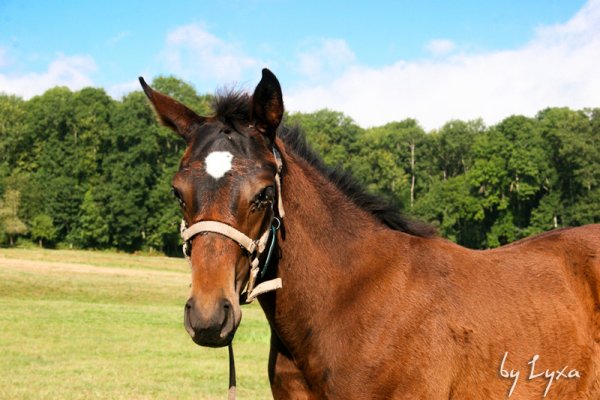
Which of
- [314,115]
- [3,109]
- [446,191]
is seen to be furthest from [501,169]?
[3,109]

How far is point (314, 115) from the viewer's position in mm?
80875

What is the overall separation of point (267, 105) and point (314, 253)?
0.98 m

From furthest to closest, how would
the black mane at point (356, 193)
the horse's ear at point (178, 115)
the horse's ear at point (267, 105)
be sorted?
1. the black mane at point (356, 193)
2. the horse's ear at point (178, 115)
3. the horse's ear at point (267, 105)

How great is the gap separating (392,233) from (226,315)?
1.58 meters

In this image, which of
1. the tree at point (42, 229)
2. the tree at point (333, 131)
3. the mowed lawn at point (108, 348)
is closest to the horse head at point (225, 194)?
the mowed lawn at point (108, 348)

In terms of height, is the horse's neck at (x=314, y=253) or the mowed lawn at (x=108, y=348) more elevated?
the horse's neck at (x=314, y=253)

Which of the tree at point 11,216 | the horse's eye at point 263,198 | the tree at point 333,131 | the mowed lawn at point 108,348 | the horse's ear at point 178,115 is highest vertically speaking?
the tree at point 333,131

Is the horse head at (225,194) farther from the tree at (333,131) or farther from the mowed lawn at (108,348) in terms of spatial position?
the tree at (333,131)

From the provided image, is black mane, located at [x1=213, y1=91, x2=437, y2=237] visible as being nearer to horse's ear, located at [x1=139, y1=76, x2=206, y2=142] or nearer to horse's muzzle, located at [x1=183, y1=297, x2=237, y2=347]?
horse's ear, located at [x1=139, y1=76, x2=206, y2=142]

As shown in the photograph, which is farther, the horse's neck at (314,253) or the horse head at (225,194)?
the horse's neck at (314,253)

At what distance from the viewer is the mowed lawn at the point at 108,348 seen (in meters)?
11.1

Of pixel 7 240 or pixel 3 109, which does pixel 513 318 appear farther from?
pixel 3 109

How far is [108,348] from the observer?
1585 centimetres

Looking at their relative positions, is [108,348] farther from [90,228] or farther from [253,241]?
[90,228]
